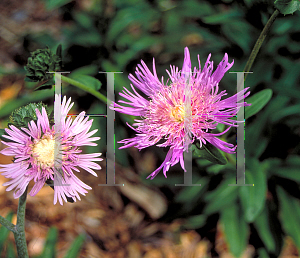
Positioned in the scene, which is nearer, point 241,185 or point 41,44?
point 241,185

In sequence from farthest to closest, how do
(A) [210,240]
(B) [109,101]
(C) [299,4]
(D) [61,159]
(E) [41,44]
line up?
(E) [41,44] < (A) [210,240] < (B) [109,101] < (D) [61,159] < (C) [299,4]

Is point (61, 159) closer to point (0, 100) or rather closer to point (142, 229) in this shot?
point (142, 229)

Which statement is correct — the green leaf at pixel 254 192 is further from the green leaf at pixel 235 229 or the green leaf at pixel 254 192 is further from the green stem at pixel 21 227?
the green stem at pixel 21 227

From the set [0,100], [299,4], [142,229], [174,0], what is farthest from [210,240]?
[0,100]

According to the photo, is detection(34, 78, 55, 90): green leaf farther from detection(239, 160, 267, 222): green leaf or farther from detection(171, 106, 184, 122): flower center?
detection(239, 160, 267, 222): green leaf

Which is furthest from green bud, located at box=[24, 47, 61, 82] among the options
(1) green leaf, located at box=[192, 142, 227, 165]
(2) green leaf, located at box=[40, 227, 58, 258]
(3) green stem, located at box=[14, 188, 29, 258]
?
(2) green leaf, located at box=[40, 227, 58, 258]

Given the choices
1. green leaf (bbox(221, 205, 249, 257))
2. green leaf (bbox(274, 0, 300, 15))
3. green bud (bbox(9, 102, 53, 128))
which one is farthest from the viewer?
green leaf (bbox(221, 205, 249, 257))

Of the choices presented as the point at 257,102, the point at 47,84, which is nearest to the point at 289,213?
the point at 257,102
